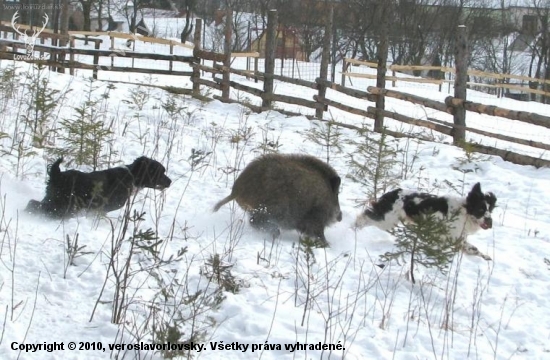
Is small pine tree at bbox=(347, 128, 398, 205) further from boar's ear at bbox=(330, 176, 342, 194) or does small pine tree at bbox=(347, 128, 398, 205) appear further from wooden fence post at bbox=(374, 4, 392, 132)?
wooden fence post at bbox=(374, 4, 392, 132)

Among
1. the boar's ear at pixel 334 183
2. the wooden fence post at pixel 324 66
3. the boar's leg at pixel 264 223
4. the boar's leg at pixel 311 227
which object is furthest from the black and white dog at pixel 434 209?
the wooden fence post at pixel 324 66

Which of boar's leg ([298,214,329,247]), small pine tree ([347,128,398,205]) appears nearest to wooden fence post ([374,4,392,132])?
small pine tree ([347,128,398,205])

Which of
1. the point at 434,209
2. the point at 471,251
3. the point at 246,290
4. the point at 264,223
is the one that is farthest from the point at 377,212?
the point at 246,290

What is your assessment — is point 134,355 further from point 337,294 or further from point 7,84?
point 7,84

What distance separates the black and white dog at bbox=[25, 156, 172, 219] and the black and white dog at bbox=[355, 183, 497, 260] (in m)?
1.99

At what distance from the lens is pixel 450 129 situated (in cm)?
1219

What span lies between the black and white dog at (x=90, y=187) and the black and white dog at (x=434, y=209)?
1.99 metres

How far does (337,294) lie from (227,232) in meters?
1.52

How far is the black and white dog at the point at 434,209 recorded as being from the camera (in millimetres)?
6562

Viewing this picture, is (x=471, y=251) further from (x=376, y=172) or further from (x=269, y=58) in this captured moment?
(x=269, y=58)

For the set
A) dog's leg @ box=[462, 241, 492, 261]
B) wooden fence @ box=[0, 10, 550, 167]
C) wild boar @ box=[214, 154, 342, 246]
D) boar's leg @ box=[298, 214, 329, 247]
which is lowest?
dog's leg @ box=[462, 241, 492, 261]

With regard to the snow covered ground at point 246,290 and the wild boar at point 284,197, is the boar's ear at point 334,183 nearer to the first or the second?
the wild boar at point 284,197

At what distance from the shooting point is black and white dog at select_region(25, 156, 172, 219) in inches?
229

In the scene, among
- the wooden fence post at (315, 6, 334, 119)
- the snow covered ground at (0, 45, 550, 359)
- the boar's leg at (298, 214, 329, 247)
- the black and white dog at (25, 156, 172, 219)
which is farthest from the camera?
the wooden fence post at (315, 6, 334, 119)
